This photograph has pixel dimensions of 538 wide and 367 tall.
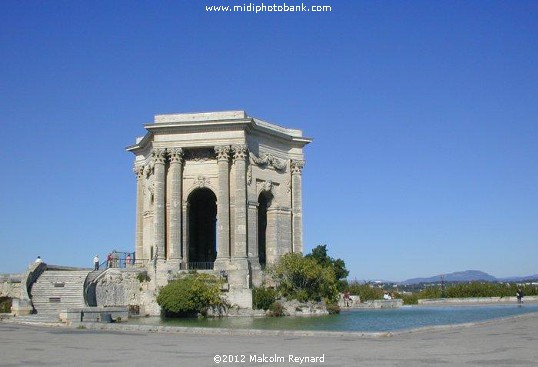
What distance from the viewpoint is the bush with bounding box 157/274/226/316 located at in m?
44.1

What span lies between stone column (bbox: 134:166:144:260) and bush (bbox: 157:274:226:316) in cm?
1277

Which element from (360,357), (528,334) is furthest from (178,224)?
(360,357)

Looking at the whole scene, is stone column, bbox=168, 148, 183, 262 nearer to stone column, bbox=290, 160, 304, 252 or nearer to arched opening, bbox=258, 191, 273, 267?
arched opening, bbox=258, 191, 273, 267

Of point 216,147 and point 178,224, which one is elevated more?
point 216,147

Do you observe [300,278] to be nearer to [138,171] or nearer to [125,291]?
[125,291]

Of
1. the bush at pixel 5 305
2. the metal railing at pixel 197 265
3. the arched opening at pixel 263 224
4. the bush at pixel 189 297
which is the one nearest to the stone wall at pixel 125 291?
the bush at pixel 189 297

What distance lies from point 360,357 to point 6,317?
24609mm

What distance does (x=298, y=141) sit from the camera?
2267 inches

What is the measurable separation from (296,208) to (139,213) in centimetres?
1270

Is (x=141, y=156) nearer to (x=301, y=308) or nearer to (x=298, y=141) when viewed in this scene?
(x=298, y=141)

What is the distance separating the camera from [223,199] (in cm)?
5094

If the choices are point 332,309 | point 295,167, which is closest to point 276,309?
A: point 332,309

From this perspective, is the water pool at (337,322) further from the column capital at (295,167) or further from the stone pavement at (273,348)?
the column capital at (295,167)

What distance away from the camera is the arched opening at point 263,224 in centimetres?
5588
